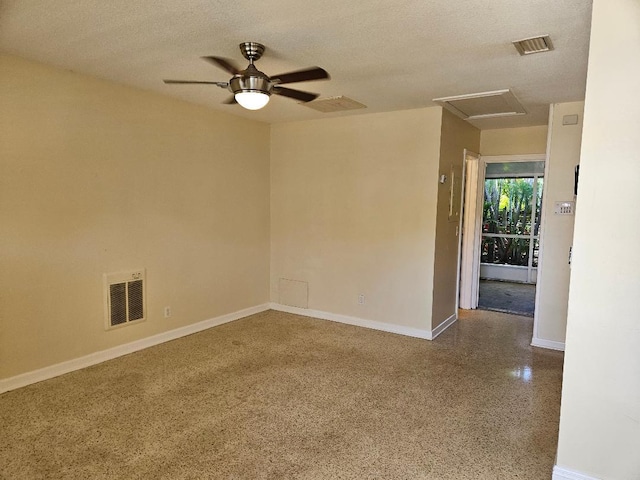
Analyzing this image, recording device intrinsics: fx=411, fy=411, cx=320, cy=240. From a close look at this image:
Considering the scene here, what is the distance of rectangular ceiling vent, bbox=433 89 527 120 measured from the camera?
372 centimetres

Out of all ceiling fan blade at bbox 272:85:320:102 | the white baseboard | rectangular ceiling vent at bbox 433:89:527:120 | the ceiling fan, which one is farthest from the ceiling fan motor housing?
the white baseboard

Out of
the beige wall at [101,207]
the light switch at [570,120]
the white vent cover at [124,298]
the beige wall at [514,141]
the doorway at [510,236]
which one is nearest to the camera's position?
the beige wall at [101,207]

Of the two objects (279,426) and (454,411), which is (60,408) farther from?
(454,411)

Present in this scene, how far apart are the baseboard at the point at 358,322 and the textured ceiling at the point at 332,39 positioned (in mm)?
2490

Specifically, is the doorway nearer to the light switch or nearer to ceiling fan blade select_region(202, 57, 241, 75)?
the light switch

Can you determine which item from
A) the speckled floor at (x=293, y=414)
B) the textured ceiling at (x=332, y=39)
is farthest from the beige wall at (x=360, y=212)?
the textured ceiling at (x=332, y=39)

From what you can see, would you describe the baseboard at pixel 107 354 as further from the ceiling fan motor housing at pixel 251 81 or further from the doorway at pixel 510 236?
the doorway at pixel 510 236

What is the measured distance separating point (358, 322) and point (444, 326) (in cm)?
101

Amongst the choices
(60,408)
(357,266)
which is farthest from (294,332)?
(60,408)

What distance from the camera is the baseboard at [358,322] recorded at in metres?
4.53

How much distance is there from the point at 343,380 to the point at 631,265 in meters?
2.20

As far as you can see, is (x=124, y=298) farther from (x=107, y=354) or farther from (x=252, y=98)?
(x=252, y=98)

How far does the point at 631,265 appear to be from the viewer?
74.7 inches

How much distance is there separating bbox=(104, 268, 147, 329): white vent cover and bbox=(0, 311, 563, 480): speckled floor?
0.36m
